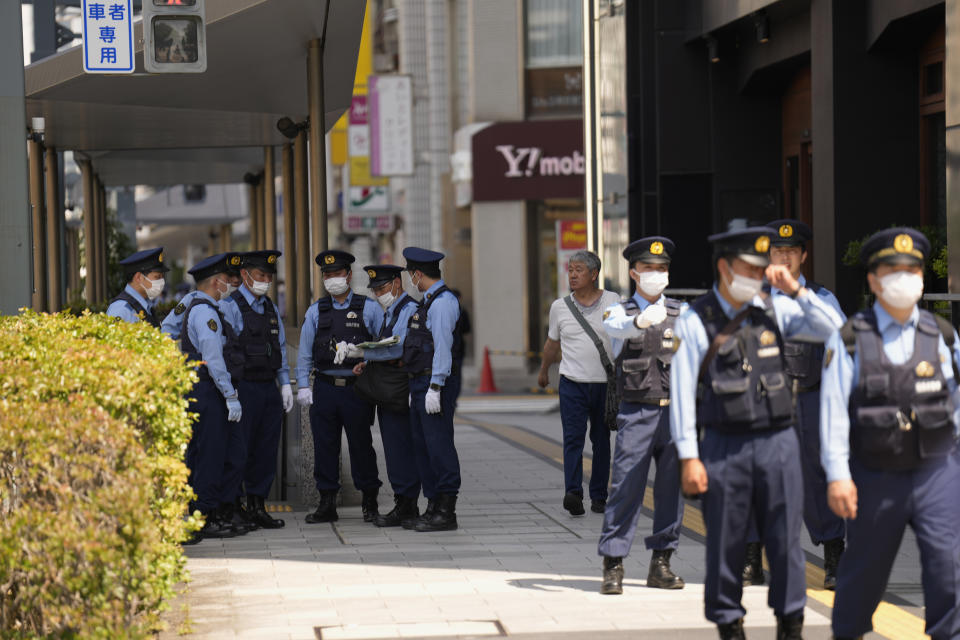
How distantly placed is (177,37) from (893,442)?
6.56 metres

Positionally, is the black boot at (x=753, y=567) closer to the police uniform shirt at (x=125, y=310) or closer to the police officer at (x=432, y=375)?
the police officer at (x=432, y=375)

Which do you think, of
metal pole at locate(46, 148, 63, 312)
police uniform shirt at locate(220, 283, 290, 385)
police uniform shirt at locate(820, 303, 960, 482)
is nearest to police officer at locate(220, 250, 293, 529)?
police uniform shirt at locate(220, 283, 290, 385)

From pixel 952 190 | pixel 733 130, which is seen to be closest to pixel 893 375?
pixel 952 190

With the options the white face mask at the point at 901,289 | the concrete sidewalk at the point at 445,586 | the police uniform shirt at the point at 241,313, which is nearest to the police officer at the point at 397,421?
the concrete sidewalk at the point at 445,586

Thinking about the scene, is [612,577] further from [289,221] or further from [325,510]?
[289,221]

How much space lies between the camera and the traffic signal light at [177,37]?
10.4m

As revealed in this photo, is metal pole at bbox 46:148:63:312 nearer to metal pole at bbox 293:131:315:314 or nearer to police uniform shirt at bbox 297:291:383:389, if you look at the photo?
metal pole at bbox 293:131:315:314

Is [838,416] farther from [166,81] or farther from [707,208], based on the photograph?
[707,208]

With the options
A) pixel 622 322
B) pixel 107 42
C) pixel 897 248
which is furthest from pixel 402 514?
pixel 897 248

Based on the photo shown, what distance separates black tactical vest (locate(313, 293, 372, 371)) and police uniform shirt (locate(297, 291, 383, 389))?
0.10 feet

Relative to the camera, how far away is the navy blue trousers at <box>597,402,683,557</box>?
25.6ft

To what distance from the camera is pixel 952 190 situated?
1006cm

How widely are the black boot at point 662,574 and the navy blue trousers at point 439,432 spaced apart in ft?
7.68

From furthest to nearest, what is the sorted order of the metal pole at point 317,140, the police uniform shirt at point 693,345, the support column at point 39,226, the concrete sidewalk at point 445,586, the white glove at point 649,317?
the support column at point 39,226 → the metal pole at point 317,140 → the white glove at point 649,317 → the concrete sidewalk at point 445,586 → the police uniform shirt at point 693,345
